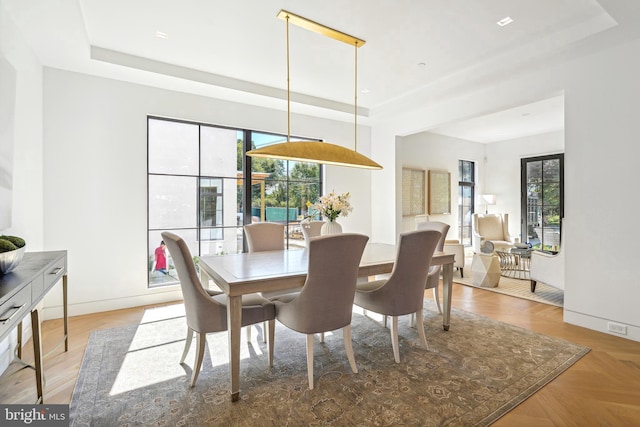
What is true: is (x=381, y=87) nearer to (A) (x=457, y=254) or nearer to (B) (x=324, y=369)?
(A) (x=457, y=254)

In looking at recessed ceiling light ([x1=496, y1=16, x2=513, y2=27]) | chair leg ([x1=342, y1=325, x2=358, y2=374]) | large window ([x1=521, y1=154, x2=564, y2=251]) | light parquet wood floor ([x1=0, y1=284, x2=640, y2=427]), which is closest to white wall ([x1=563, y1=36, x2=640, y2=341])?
light parquet wood floor ([x1=0, y1=284, x2=640, y2=427])

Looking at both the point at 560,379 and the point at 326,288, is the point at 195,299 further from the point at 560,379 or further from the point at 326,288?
the point at 560,379

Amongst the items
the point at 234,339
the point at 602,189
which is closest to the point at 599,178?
the point at 602,189

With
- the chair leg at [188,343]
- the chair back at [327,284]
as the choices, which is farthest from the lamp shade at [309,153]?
the chair leg at [188,343]

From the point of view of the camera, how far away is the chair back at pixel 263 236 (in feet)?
11.0

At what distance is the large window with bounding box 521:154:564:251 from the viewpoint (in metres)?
6.55

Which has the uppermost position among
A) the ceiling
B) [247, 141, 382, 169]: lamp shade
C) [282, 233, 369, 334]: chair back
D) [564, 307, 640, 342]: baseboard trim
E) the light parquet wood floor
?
the ceiling

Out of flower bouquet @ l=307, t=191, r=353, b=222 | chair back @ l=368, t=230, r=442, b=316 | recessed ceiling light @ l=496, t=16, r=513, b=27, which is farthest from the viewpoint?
flower bouquet @ l=307, t=191, r=353, b=222

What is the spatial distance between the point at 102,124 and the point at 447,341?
4202 mm

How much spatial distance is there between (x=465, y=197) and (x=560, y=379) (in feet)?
19.6

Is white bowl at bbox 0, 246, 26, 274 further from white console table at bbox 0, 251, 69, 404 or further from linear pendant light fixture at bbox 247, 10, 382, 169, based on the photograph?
linear pendant light fixture at bbox 247, 10, 382, 169

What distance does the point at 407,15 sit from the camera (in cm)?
259

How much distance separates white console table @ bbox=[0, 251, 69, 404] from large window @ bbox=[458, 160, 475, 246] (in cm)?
735

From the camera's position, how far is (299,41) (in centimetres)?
301
